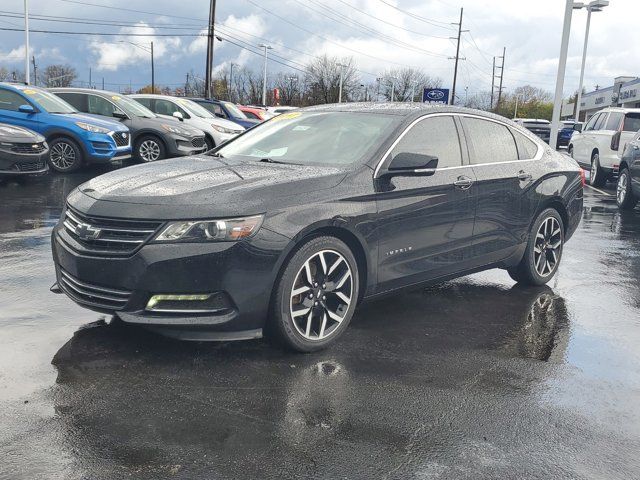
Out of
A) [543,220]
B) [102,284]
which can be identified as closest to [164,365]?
[102,284]

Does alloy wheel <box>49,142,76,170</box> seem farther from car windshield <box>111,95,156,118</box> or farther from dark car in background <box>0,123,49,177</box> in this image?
car windshield <box>111,95,156,118</box>

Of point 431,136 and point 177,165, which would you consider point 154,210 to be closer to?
point 177,165

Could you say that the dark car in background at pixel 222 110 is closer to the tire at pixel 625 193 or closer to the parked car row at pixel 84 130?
the parked car row at pixel 84 130

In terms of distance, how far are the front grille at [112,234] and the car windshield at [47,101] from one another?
10.2 meters

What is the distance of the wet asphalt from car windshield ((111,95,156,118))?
33.3 feet

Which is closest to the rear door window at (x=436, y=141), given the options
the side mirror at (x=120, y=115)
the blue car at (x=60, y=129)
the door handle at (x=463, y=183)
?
the door handle at (x=463, y=183)

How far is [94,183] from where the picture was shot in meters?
4.45

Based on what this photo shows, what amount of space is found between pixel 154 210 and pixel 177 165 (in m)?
0.99

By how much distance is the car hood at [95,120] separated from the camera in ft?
42.8

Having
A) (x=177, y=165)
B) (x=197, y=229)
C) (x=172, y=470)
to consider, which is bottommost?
(x=172, y=470)

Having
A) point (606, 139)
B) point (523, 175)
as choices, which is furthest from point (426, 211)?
point (606, 139)

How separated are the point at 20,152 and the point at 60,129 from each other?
1.85 m

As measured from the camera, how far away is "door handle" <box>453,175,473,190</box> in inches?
204

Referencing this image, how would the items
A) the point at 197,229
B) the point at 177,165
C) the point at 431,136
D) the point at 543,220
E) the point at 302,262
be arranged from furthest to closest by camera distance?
the point at 543,220
the point at 431,136
the point at 177,165
the point at 302,262
the point at 197,229
